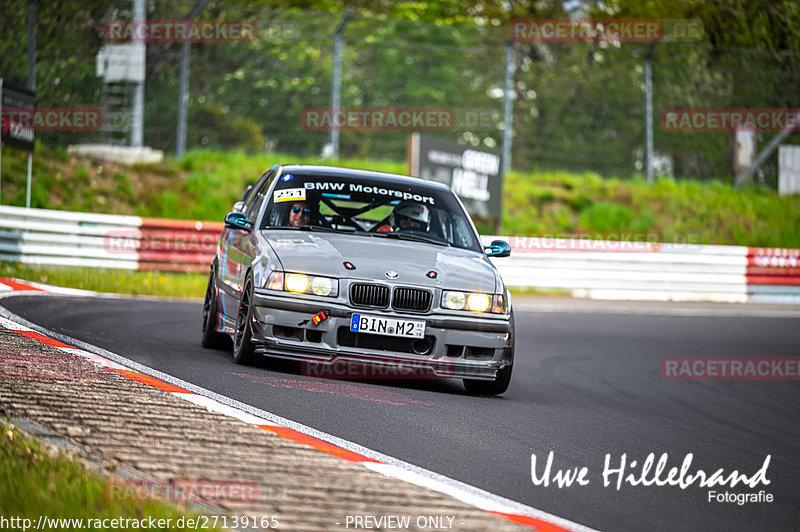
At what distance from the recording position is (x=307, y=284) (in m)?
7.75

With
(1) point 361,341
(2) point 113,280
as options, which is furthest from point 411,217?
(2) point 113,280

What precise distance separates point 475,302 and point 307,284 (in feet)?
3.70

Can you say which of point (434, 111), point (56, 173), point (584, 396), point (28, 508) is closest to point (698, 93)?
point (434, 111)

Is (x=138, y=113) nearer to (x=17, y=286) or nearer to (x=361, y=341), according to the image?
(x=17, y=286)

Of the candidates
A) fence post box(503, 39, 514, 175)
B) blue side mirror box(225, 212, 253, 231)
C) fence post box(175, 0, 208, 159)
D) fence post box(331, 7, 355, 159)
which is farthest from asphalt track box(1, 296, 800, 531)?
fence post box(503, 39, 514, 175)

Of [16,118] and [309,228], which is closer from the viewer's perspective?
[309,228]

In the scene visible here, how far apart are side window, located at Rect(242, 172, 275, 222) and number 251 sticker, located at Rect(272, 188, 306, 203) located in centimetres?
27

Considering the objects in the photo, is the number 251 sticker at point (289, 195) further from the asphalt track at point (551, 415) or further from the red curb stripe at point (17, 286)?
the red curb stripe at point (17, 286)

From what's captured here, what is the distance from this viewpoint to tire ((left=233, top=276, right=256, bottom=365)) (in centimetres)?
795

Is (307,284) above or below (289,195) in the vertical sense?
below

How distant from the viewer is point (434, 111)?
2494cm

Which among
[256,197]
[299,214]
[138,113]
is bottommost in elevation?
[299,214]

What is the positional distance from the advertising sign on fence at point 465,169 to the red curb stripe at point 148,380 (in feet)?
49.4

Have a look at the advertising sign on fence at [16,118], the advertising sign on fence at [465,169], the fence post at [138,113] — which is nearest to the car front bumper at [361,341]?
the advertising sign on fence at [16,118]
